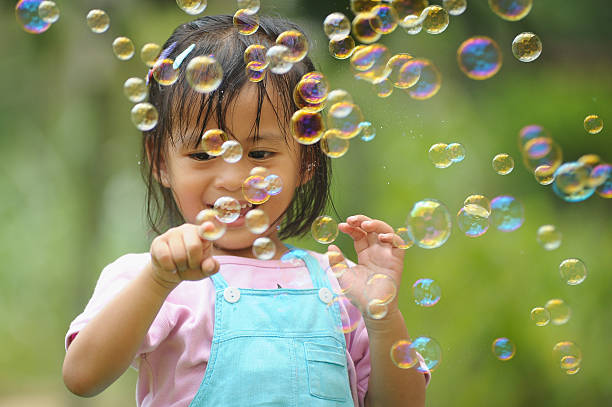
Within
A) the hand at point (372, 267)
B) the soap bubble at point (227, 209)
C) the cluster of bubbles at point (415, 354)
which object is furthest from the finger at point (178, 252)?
the cluster of bubbles at point (415, 354)

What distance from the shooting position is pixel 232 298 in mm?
1248

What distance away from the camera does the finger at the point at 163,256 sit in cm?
103

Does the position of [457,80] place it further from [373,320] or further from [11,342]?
[11,342]

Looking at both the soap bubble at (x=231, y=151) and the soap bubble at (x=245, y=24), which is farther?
the soap bubble at (x=245, y=24)

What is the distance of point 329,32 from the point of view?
1.49 meters

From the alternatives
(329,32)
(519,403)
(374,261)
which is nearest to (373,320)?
(374,261)

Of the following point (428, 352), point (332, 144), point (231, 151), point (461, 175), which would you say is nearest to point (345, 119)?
point (332, 144)

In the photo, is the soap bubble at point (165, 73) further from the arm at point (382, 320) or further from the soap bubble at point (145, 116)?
the arm at point (382, 320)

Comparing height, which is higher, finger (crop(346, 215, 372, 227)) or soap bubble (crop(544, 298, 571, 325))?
finger (crop(346, 215, 372, 227))

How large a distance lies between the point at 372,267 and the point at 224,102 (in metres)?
0.43

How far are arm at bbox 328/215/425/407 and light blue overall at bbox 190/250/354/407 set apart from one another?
66 mm

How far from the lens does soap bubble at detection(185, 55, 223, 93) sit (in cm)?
124

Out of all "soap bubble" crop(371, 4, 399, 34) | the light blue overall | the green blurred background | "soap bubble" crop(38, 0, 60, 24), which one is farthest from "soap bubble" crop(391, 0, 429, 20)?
the green blurred background

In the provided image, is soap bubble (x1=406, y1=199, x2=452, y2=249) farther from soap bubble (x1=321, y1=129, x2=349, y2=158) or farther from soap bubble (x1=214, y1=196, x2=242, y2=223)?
soap bubble (x1=214, y1=196, x2=242, y2=223)
